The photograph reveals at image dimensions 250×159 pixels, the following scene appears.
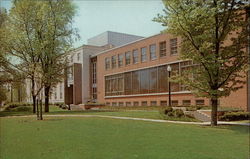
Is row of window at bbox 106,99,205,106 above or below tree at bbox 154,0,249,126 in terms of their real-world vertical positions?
below

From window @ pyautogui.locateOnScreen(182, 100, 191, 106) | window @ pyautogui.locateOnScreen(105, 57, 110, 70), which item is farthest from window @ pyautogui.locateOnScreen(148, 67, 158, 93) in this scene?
window @ pyautogui.locateOnScreen(105, 57, 110, 70)

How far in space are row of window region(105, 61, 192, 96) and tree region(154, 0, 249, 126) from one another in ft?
48.7

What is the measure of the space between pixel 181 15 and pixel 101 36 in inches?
1842

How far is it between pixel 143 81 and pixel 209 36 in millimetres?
25747

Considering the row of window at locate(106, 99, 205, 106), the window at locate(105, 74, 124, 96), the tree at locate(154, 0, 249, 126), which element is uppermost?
the tree at locate(154, 0, 249, 126)

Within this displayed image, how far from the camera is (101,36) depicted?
59.9 metres

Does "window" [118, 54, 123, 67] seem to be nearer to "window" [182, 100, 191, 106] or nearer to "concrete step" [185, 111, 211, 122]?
"window" [182, 100, 191, 106]

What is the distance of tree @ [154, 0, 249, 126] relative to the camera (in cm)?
1434

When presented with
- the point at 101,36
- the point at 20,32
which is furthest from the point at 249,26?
the point at 101,36

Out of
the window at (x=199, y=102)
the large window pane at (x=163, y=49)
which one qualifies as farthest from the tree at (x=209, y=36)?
the large window pane at (x=163, y=49)

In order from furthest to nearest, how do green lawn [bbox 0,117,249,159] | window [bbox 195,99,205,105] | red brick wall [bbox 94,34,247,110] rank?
window [bbox 195,99,205,105]
red brick wall [bbox 94,34,247,110]
green lawn [bbox 0,117,249,159]

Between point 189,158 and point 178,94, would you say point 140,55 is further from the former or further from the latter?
point 189,158

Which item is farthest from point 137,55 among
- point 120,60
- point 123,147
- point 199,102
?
point 123,147

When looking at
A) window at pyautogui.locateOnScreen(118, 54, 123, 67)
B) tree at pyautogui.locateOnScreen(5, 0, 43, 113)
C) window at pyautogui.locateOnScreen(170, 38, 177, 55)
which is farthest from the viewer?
window at pyautogui.locateOnScreen(118, 54, 123, 67)
